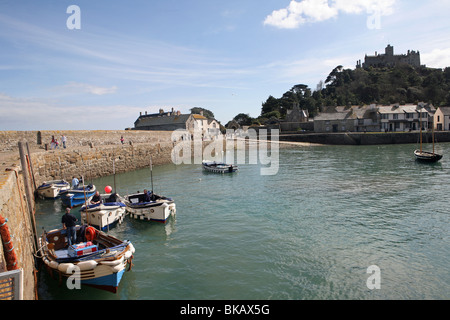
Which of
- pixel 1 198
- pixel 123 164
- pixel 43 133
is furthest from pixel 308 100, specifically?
pixel 1 198

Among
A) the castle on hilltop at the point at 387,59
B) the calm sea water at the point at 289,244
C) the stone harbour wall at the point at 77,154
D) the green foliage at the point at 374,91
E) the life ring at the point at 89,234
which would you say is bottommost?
the calm sea water at the point at 289,244

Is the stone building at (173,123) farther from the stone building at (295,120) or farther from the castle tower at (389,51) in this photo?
the castle tower at (389,51)

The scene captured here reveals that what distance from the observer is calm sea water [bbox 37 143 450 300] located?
357 inches

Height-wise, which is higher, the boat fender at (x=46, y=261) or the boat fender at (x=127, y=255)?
the boat fender at (x=127, y=255)

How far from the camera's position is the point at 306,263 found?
35.0 feet

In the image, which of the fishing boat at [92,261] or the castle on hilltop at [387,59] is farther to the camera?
the castle on hilltop at [387,59]

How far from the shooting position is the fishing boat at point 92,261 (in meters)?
8.70

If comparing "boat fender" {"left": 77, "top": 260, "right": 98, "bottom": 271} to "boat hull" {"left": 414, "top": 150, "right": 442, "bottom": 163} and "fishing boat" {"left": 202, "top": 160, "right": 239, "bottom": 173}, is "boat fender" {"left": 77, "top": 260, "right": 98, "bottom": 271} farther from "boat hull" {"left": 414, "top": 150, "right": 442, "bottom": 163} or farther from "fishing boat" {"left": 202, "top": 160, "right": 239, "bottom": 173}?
"boat hull" {"left": 414, "top": 150, "right": 442, "bottom": 163}

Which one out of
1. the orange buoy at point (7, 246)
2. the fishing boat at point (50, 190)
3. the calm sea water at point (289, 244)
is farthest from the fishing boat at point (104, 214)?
the orange buoy at point (7, 246)

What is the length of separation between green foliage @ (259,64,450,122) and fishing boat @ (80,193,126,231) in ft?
296

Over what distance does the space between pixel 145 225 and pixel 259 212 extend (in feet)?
21.6

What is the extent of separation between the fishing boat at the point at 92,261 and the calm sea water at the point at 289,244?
0.49 meters

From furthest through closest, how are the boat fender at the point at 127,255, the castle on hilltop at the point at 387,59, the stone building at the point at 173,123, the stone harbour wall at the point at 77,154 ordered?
the castle on hilltop at the point at 387,59 → the stone building at the point at 173,123 → the stone harbour wall at the point at 77,154 → the boat fender at the point at 127,255
